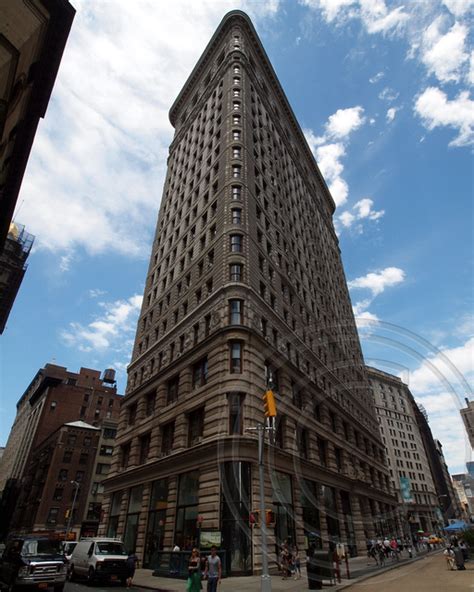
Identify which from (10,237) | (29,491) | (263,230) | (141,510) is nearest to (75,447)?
(29,491)

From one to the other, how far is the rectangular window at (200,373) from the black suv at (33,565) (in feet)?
45.7

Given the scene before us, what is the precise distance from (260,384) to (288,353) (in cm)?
738

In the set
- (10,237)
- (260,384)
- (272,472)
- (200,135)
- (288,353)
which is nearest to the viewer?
(272,472)

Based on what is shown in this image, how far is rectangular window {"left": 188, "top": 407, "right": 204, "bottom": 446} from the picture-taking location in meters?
27.2

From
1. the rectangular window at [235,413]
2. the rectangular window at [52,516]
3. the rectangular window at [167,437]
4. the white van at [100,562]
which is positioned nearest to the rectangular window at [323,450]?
the rectangular window at [235,413]

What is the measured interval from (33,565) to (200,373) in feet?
53.4

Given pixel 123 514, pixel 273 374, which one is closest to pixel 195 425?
pixel 273 374

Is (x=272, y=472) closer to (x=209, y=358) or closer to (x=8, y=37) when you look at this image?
(x=209, y=358)

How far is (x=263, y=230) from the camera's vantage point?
37875 millimetres

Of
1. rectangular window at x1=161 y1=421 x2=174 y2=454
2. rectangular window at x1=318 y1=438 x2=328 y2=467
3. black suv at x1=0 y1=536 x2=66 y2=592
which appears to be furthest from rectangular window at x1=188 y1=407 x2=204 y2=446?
rectangular window at x1=318 y1=438 x2=328 y2=467

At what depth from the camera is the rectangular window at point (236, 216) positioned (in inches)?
1366

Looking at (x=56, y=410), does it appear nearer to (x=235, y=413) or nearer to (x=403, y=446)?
(x=235, y=413)

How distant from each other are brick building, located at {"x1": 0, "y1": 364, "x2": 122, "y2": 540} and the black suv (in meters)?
66.9

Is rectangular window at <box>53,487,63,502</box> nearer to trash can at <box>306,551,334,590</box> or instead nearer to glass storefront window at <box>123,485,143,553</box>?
glass storefront window at <box>123,485,143,553</box>
